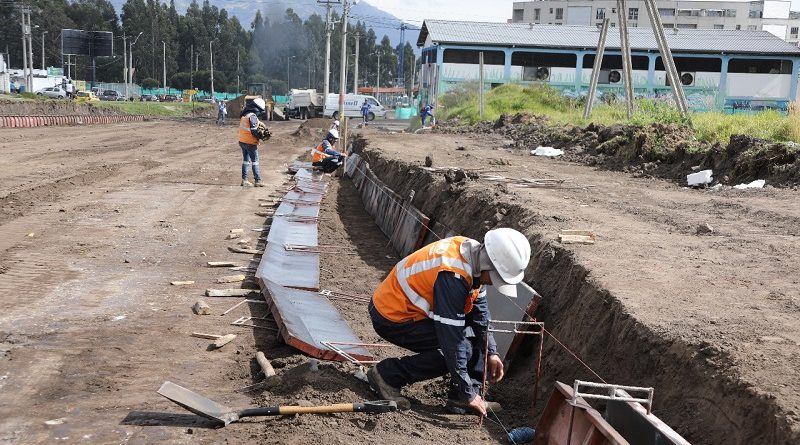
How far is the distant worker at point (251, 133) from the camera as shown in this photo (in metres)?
17.9

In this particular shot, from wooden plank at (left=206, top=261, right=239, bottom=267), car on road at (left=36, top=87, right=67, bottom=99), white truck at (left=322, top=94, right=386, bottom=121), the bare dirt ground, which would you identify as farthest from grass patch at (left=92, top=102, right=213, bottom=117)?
wooden plank at (left=206, top=261, right=239, bottom=267)

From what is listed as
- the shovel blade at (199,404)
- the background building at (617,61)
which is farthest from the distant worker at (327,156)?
the background building at (617,61)

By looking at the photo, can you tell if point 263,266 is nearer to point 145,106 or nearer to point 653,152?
point 653,152

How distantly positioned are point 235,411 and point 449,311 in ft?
5.36

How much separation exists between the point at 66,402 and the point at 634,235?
Result: 6233 millimetres

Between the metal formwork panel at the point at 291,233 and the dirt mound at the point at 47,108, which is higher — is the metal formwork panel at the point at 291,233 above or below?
below

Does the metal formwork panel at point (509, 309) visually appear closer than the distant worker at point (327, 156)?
Yes

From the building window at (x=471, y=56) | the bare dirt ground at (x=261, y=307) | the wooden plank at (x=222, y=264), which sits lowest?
the wooden plank at (x=222, y=264)

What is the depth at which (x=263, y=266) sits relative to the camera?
9953 mm

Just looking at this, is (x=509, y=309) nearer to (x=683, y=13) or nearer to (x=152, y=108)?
(x=152, y=108)

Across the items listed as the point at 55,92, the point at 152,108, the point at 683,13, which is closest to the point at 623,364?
the point at 152,108

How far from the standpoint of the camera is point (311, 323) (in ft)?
25.8

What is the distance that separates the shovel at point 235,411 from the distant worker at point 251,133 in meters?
12.7

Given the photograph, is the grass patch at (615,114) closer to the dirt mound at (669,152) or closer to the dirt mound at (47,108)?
the dirt mound at (669,152)
